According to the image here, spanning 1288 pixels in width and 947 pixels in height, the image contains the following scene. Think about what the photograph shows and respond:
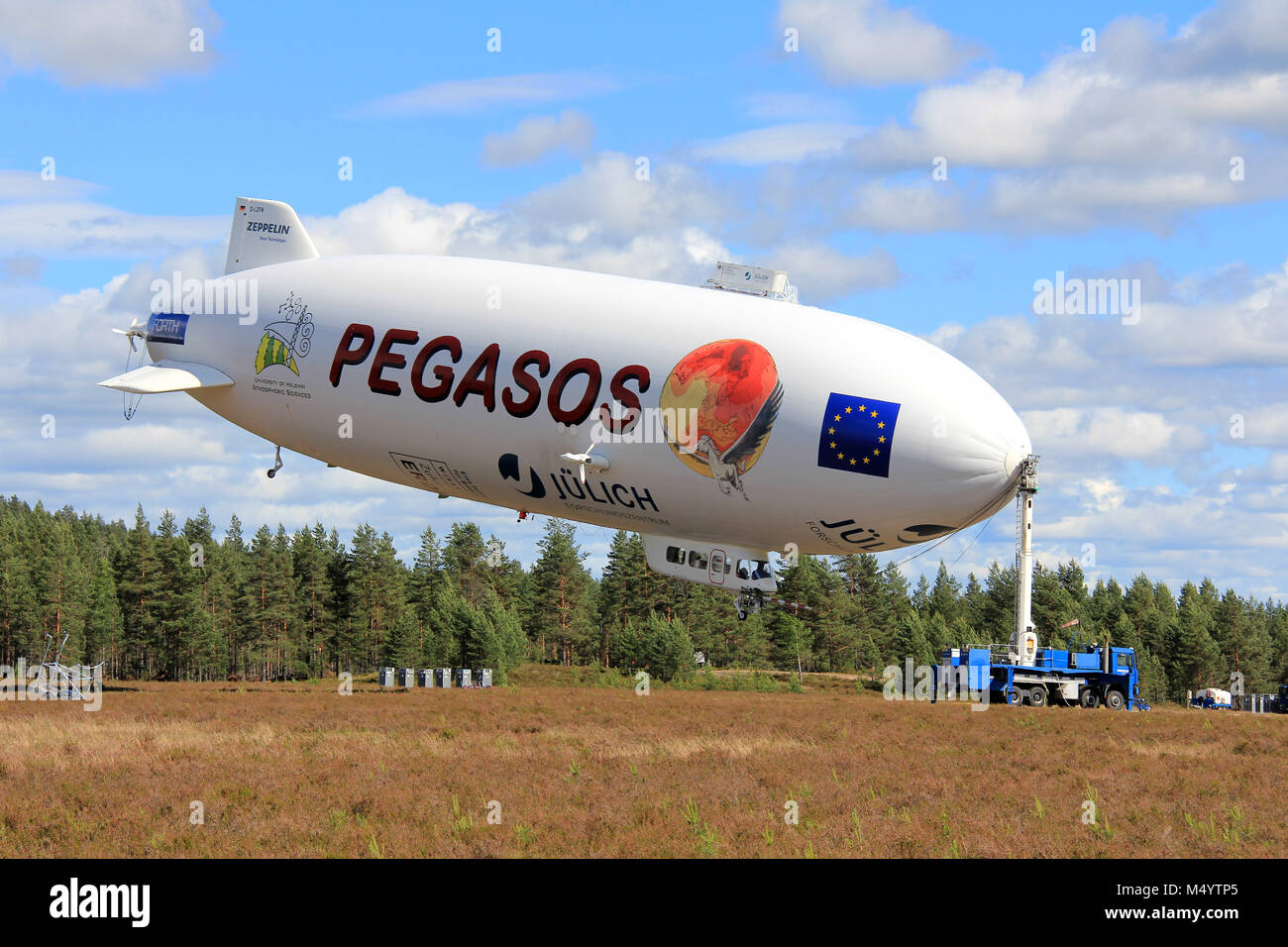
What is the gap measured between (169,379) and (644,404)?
13.8m

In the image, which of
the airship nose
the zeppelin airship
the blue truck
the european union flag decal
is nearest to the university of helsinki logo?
the zeppelin airship

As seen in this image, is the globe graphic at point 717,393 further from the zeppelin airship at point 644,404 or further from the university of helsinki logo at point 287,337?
the university of helsinki logo at point 287,337

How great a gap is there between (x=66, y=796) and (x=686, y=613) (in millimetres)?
100864

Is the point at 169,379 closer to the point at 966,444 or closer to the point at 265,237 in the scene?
the point at 265,237

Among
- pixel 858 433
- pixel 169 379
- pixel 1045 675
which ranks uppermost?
pixel 169 379

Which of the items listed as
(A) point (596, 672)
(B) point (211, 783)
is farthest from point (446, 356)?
(A) point (596, 672)

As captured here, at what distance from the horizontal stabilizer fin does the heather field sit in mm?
10127

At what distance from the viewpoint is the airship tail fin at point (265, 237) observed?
3394 centimetres

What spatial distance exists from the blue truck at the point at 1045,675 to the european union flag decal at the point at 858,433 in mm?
44236

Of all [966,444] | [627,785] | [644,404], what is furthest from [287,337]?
[966,444]

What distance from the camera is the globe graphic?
24.0 metres

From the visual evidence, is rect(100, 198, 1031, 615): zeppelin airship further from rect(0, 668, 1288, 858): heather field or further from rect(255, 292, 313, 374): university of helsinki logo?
rect(0, 668, 1288, 858): heather field

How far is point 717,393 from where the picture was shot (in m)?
24.1
